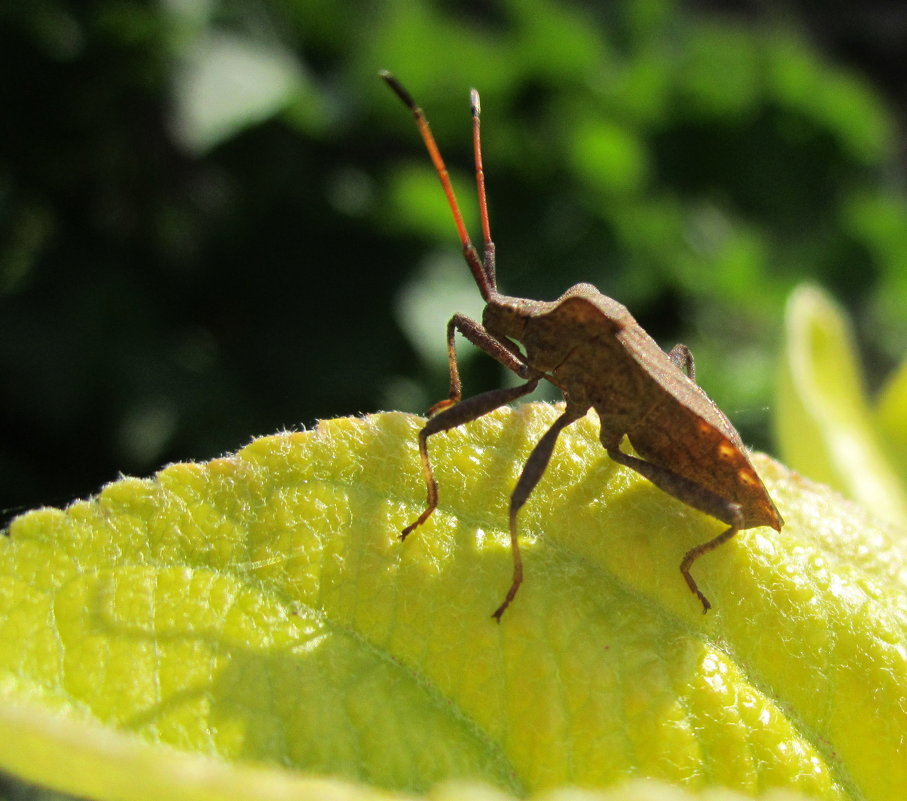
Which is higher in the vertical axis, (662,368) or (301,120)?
(301,120)

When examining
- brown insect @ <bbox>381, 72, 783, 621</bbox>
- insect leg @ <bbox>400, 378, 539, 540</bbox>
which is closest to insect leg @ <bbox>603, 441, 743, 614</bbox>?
brown insect @ <bbox>381, 72, 783, 621</bbox>

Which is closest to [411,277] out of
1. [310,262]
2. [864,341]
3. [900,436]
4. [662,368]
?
[310,262]

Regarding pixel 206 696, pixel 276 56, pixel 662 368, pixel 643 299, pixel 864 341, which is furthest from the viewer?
pixel 864 341

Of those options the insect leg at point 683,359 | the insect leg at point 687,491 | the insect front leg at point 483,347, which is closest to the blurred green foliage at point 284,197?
the insect front leg at point 483,347

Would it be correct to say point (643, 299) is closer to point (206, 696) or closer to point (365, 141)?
point (365, 141)

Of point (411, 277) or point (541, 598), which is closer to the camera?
point (541, 598)

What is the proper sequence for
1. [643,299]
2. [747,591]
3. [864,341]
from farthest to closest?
[864,341], [643,299], [747,591]

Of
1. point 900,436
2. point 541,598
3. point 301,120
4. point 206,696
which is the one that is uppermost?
point 301,120

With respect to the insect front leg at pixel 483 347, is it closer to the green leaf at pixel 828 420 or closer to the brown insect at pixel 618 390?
the brown insect at pixel 618 390
